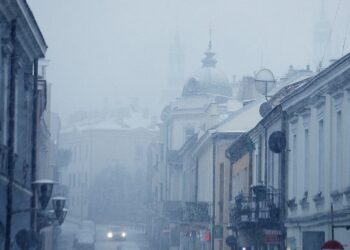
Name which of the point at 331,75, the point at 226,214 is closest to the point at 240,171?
the point at 226,214

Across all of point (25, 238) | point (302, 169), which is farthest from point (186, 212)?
point (25, 238)

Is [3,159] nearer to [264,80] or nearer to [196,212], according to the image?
[264,80]

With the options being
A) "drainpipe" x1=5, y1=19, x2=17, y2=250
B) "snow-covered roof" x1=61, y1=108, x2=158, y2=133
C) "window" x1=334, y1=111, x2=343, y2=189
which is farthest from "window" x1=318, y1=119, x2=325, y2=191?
"snow-covered roof" x1=61, y1=108, x2=158, y2=133

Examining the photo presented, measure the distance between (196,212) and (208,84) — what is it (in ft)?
66.6

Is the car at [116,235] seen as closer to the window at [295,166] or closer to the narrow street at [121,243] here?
the narrow street at [121,243]

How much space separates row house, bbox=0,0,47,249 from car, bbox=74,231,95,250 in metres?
A: 38.3

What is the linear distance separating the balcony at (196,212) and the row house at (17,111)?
2593 centimetres

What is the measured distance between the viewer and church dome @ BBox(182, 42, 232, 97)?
7188cm

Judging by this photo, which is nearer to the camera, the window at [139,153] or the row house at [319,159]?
the row house at [319,159]

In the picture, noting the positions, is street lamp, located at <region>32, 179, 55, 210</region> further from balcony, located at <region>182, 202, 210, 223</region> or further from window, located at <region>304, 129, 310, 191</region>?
balcony, located at <region>182, 202, 210, 223</region>

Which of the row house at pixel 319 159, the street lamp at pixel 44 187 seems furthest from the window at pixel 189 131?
the street lamp at pixel 44 187

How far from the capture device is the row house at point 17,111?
20109 mm

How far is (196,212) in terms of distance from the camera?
178 ft

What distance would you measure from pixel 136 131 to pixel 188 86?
143 ft
